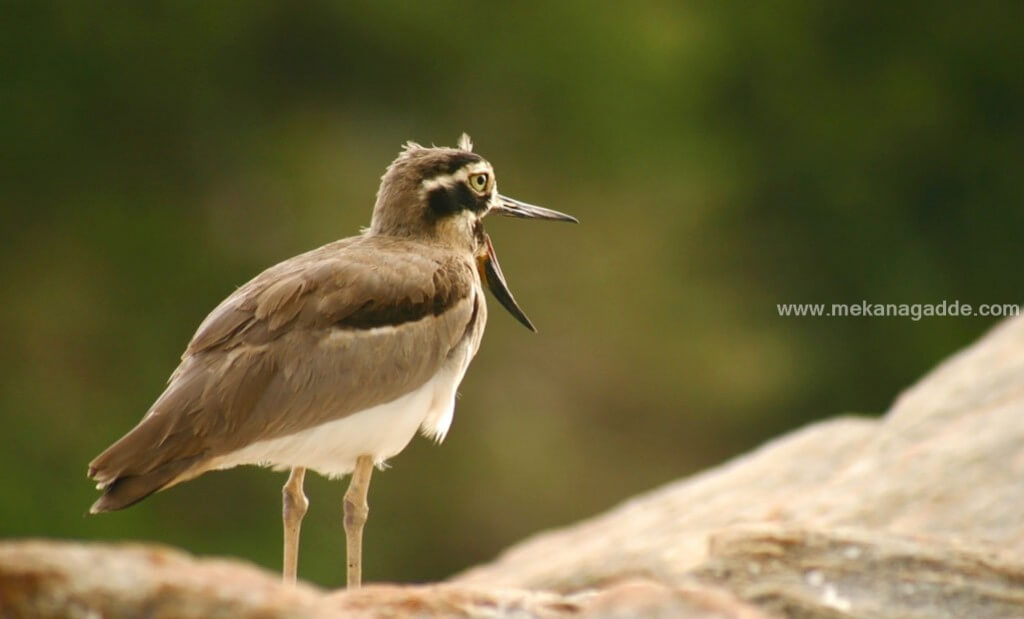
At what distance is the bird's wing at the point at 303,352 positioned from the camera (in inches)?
186

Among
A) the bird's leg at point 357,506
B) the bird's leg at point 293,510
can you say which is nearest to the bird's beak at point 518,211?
the bird's leg at point 357,506

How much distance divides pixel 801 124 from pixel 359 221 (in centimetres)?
416

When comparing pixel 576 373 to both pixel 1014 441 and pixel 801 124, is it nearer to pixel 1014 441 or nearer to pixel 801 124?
pixel 801 124

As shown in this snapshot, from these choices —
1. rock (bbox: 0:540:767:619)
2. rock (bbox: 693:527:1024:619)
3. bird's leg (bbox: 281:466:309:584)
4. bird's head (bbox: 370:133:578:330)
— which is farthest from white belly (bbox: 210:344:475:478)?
rock (bbox: 0:540:767:619)

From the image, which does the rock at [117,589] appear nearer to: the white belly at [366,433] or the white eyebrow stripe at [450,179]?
the white belly at [366,433]

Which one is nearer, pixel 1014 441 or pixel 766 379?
pixel 1014 441

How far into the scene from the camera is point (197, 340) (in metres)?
5.00

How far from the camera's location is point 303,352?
16.4ft

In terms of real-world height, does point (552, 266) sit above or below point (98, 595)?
above

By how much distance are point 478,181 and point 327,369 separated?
3.34 feet

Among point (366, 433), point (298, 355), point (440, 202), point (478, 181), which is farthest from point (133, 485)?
point (478, 181)

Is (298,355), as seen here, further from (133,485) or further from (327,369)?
(133,485)

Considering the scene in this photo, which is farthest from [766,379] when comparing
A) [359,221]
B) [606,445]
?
[359,221]

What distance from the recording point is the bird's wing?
4734mm
